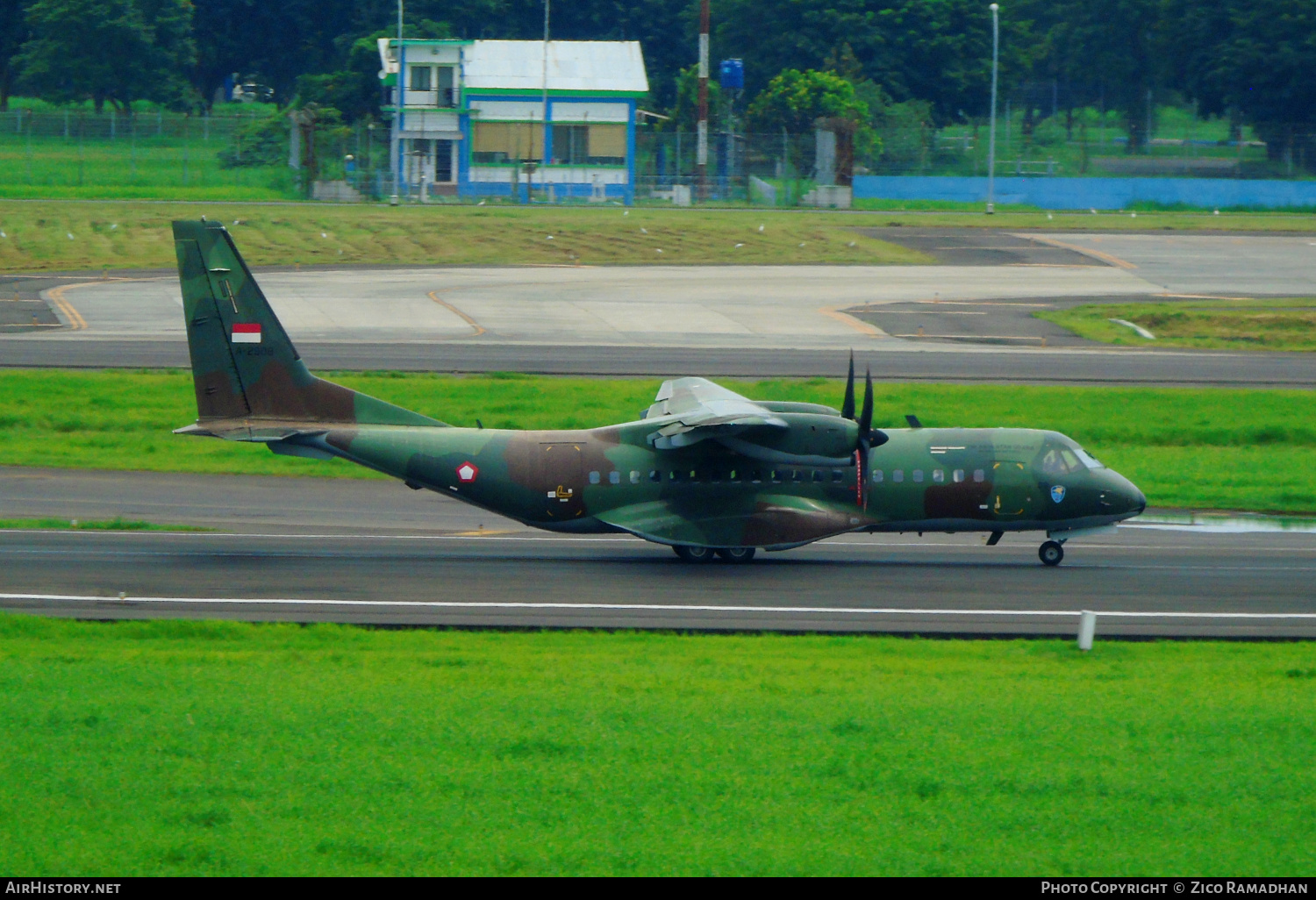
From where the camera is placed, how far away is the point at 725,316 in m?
59.2

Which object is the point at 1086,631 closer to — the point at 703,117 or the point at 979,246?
the point at 979,246

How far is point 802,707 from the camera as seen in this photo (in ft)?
51.5

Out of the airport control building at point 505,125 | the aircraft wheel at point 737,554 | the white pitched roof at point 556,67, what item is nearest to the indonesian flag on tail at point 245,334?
the aircraft wheel at point 737,554

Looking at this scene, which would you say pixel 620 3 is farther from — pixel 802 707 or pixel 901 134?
pixel 802 707

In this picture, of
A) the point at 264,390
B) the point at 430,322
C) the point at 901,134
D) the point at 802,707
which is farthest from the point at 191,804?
the point at 901,134

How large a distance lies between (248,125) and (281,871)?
380 ft

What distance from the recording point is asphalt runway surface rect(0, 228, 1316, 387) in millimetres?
48031

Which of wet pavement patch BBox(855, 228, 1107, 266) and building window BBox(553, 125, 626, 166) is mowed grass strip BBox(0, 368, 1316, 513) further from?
building window BBox(553, 125, 626, 166)

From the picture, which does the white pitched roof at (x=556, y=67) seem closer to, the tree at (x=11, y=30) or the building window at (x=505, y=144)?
the building window at (x=505, y=144)

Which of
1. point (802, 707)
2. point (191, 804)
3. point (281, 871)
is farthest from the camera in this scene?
point (802, 707)

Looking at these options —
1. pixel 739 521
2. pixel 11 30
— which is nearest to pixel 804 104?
pixel 11 30

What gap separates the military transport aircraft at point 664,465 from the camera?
86.0ft

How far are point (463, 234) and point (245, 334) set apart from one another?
55.6 m

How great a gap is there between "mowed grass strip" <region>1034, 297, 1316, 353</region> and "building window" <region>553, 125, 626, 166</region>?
172 feet
